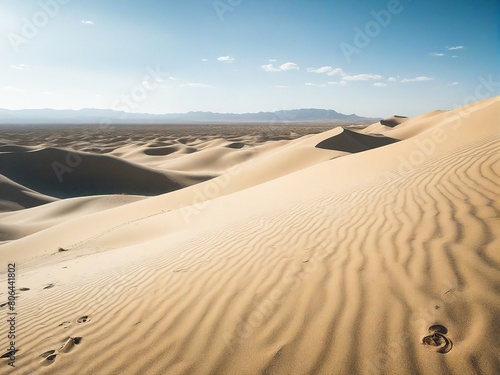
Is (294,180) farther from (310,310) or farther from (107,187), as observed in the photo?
(107,187)

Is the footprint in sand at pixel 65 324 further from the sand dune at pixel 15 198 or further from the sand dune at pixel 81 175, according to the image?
the sand dune at pixel 81 175

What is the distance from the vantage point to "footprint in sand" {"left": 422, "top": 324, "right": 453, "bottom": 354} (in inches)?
76.4

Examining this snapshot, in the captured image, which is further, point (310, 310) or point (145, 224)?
point (145, 224)

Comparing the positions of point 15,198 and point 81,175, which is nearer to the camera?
point 15,198

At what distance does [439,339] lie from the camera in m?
2.01

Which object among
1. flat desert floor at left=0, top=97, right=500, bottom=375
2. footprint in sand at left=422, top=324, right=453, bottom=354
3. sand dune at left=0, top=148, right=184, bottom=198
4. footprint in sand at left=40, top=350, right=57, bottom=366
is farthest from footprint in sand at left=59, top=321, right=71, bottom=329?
sand dune at left=0, top=148, right=184, bottom=198

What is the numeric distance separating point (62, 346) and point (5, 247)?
10.6 meters

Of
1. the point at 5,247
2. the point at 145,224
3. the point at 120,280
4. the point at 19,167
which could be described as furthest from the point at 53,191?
the point at 120,280

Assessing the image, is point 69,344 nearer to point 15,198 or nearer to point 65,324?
point 65,324

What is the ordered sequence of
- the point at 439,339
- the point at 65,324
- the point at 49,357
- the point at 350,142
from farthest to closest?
the point at 350,142, the point at 65,324, the point at 49,357, the point at 439,339

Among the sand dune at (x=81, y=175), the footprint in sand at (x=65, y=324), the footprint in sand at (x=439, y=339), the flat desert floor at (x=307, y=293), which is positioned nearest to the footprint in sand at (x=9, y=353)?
the flat desert floor at (x=307, y=293)

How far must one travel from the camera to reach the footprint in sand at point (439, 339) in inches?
76.4

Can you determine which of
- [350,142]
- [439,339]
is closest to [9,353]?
[439,339]

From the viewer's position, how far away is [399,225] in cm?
387
